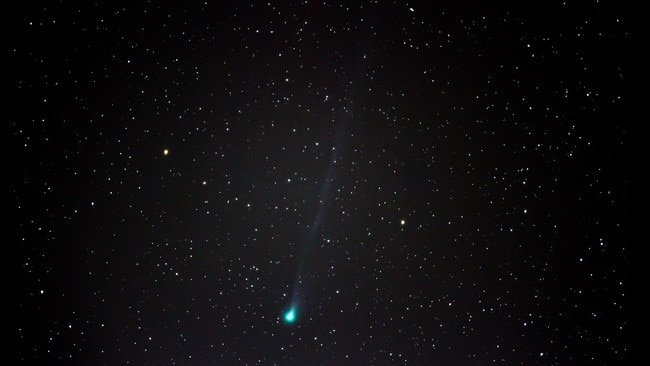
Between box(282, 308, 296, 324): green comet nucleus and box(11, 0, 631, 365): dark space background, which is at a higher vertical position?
box(11, 0, 631, 365): dark space background

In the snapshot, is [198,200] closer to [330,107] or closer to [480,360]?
[330,107]

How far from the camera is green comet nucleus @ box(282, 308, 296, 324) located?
1.55 ft

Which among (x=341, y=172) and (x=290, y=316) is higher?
(x=341, y=172)

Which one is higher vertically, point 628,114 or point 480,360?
point 628,114

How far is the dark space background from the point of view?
0.44m

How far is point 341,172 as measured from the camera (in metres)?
0.46

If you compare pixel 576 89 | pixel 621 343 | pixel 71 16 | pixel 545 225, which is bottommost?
pixel 621 343

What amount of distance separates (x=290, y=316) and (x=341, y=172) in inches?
6.8

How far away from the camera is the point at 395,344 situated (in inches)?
18.3

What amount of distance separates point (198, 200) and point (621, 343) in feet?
1.61

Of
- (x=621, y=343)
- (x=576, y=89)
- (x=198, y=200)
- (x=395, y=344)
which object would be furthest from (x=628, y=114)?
(x=198, y=200)

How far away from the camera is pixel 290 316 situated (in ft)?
1.55

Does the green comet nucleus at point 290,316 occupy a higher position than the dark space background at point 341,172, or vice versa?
the dark space background at point 341,172

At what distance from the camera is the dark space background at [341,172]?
442 millimetres
